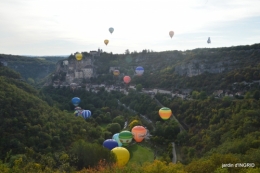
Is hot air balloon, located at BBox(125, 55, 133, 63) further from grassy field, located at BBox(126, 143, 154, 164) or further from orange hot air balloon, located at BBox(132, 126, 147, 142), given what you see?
grassy field, located at BBox(126, 143, 154, 164)

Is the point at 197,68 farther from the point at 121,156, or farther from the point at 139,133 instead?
the point at 121,156

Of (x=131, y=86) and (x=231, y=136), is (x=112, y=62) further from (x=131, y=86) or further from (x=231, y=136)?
(x=231, y=136)

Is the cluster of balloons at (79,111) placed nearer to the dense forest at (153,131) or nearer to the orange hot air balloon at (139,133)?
the dense forest at (153,131)

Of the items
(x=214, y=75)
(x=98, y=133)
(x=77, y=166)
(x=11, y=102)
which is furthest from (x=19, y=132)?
(x=214, y=75)

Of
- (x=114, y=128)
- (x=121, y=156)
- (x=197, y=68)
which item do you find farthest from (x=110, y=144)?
(x=197, y=68)

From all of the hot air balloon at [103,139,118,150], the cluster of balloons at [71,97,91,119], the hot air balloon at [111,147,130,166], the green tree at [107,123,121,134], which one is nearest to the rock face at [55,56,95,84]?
the cluster of balloons at [71,97,91,119]

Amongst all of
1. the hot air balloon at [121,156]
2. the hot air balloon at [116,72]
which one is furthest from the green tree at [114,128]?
the hot air balloon at [116,72]
